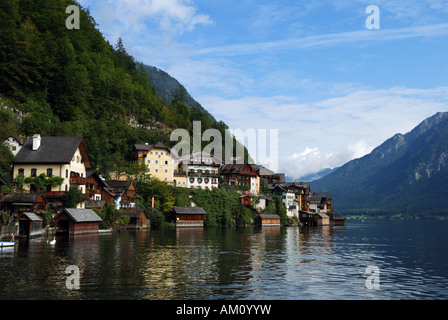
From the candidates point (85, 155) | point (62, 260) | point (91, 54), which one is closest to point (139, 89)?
point (91, 54)

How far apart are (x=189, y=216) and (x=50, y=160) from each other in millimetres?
42584

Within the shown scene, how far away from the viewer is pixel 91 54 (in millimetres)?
134375

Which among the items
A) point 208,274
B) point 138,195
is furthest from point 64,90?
point 208,274

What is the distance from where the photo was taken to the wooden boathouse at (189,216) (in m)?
99.4

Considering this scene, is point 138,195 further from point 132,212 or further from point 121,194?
point 132,212

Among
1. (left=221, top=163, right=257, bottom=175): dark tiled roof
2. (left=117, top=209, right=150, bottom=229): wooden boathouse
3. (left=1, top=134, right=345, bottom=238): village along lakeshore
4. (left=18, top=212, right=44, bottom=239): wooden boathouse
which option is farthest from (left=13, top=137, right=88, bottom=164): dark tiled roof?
(left=221, top=163, right=257, bottom=175): dark tiled roof

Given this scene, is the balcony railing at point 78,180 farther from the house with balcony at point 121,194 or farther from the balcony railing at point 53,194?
the house with balcony at point 121,194

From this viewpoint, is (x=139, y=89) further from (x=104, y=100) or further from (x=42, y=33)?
(x=42, y=33)

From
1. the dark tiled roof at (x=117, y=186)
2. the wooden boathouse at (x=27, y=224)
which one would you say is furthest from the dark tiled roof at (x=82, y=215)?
the dark tiled roof at (x=117, y=186)

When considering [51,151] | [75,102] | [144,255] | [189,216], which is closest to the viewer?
[144,255]

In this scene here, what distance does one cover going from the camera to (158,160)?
383 feet

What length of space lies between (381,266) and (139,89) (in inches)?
4780

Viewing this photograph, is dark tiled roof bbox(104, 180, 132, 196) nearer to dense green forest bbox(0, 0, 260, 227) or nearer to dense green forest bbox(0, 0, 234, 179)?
dense green forest bbox(0, 0, 260, 227)

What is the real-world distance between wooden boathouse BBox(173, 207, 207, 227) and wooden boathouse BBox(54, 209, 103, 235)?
36035 millimetres
